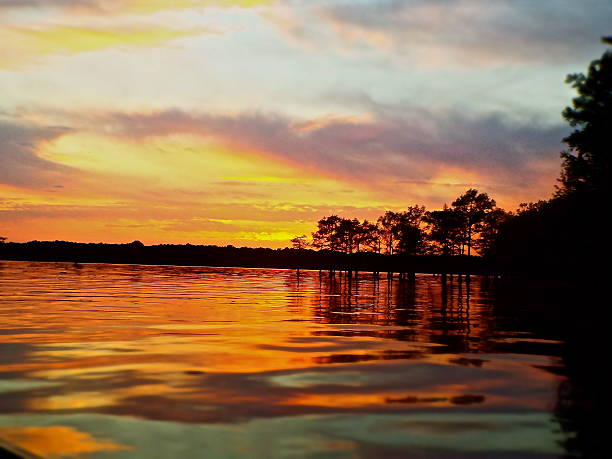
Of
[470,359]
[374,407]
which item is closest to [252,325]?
[470,359]

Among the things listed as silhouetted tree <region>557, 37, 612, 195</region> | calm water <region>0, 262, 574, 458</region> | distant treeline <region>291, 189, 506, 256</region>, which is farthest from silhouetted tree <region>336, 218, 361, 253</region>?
calm water <region>0, 262, 574, 458</region>

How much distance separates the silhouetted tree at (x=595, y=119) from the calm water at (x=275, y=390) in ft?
76.8

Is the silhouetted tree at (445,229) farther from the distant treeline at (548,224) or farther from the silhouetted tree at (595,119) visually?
the silhouetted tree at (595,119)

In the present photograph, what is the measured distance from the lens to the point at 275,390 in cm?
1034

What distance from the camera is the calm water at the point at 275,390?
7340 millimetres

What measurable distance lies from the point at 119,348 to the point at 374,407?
8.16 m

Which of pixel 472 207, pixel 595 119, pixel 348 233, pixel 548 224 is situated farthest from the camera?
pixel 348 233

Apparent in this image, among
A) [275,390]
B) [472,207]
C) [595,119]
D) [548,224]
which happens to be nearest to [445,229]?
[472,207]

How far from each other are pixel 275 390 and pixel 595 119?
3770 centimetres

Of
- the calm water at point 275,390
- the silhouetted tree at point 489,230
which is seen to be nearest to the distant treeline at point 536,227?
the silhouetted tree at point 489,230

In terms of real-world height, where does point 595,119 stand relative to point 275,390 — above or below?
above

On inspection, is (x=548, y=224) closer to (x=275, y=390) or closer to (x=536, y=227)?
(x=536, y=227)

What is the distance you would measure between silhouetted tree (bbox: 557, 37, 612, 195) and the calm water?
921 inches

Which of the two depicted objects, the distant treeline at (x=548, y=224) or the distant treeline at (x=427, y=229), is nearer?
the distant treeline at (x=548, y=224)
